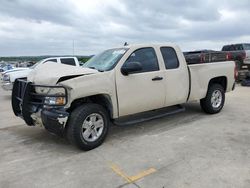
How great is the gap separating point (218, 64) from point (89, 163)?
15.0 ft

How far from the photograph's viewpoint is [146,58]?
5.68 metres

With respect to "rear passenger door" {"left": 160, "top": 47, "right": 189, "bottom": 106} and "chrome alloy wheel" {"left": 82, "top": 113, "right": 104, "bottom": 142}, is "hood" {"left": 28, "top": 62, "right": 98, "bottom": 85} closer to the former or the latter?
"chrome alloy wheel" {"left": 82, "top": 113, "right": 104, "bottom": 142}

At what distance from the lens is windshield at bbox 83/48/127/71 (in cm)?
525

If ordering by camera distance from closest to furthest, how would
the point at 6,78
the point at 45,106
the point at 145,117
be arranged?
the point at 45,106, the point at 145,117, the point at 6,78

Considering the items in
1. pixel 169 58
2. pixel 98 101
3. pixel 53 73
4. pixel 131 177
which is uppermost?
pixel 169 58

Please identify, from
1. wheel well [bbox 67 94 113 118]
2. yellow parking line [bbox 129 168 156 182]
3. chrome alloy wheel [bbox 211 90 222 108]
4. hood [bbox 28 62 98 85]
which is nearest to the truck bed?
chrome alloy wheel [bbox 211 90 222 108]

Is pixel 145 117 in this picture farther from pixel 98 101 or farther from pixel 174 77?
pixel 98 101

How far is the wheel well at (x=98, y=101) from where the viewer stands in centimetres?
483

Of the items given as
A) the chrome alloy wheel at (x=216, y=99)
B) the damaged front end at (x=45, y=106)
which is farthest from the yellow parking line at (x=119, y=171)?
the chrome alloy wheel at (x=216, y=99)

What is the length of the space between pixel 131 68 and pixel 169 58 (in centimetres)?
139

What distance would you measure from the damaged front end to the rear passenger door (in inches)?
94.0

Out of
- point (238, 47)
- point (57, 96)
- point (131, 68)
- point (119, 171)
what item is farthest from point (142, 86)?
point (238, 47)

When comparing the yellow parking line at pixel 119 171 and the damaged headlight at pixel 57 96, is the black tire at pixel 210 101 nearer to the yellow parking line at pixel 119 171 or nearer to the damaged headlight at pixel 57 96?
the yellow parking line at pixel 119 171

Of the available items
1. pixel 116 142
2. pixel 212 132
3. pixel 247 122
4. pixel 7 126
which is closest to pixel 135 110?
pixel 116 142
